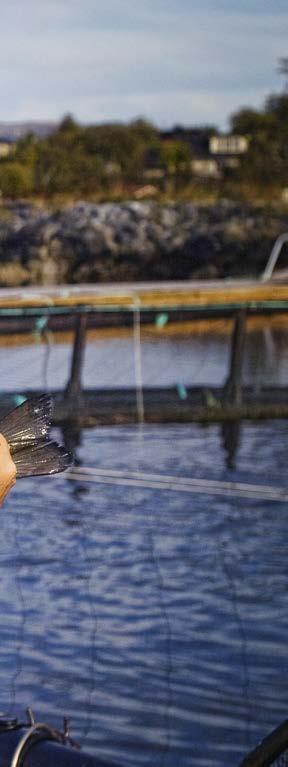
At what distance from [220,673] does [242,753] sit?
1.07 m

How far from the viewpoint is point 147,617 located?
28.3 feet

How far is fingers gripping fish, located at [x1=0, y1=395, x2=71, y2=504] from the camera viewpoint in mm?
2211

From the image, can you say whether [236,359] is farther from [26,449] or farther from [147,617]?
[26,449]

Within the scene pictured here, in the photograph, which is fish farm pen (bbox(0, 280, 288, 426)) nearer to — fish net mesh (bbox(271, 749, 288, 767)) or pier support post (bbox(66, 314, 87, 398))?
pier support post (bbox(66, 314, 87, 398))

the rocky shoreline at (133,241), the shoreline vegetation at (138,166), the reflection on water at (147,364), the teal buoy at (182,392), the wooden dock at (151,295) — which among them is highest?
the teal buoy at (182,392)

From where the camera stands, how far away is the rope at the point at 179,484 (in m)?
12.7

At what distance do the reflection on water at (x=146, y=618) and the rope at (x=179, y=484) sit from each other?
13 centimetres

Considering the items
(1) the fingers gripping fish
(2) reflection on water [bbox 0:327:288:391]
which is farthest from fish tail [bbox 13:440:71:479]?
(2) reflection on water [bbox 0:327:288:391]

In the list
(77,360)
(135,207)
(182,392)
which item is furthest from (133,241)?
(77,360)

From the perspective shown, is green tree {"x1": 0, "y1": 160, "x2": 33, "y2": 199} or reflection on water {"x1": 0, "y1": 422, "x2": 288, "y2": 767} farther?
green tree {"x1": 0, "y1": 160, "x2": 33, "y2": 199}

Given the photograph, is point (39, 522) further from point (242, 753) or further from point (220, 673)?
point (242, 753)

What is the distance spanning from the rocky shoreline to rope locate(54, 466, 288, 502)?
63619mm

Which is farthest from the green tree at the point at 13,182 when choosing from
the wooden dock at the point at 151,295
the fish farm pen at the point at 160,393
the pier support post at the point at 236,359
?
the pier support post at the point at 236,359

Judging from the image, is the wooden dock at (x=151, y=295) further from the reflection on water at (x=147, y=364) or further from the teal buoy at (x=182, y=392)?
the teal buoy at (x=182, y=392)
